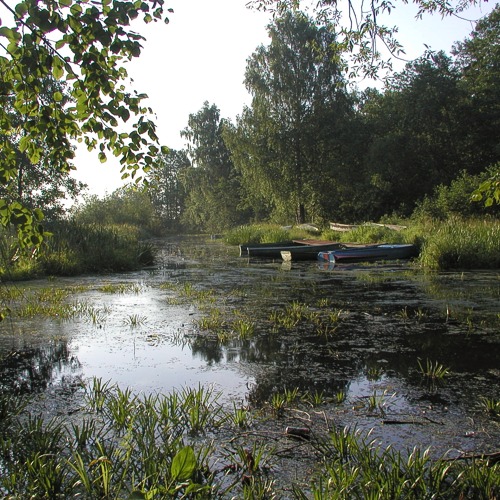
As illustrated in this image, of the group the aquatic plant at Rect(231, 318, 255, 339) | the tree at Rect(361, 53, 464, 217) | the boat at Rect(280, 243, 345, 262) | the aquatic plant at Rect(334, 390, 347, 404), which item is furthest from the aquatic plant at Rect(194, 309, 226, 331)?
the tree at Rect(361, 53, 464, 217)

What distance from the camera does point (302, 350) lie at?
5777mm

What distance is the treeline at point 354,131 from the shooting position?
28938mm

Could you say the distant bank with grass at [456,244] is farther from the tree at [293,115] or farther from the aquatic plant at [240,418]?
the tree at [293,115]

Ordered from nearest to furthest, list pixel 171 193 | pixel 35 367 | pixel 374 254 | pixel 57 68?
pixel 57 68
pixel 35 367
pixel 374 254
pixel 171 193

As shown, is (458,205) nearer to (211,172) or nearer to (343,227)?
(343,227)

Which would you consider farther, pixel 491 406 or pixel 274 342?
pixel 274 342

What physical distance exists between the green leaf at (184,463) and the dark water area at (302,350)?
5.51 feet

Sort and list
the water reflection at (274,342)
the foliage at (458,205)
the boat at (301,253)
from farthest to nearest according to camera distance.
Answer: the foliage at (458,205) → the boat at (301,253) → the water reflection at (274,342)

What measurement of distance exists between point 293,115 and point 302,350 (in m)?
27.8

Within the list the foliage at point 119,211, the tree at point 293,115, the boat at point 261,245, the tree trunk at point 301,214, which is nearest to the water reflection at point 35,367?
the boat at point 261,245

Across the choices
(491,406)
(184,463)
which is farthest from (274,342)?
(184,463)

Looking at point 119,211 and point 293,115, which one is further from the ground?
point 293,115

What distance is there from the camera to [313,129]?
31266 mm

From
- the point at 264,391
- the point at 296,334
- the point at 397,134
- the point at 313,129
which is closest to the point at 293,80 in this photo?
the point at 313,129
